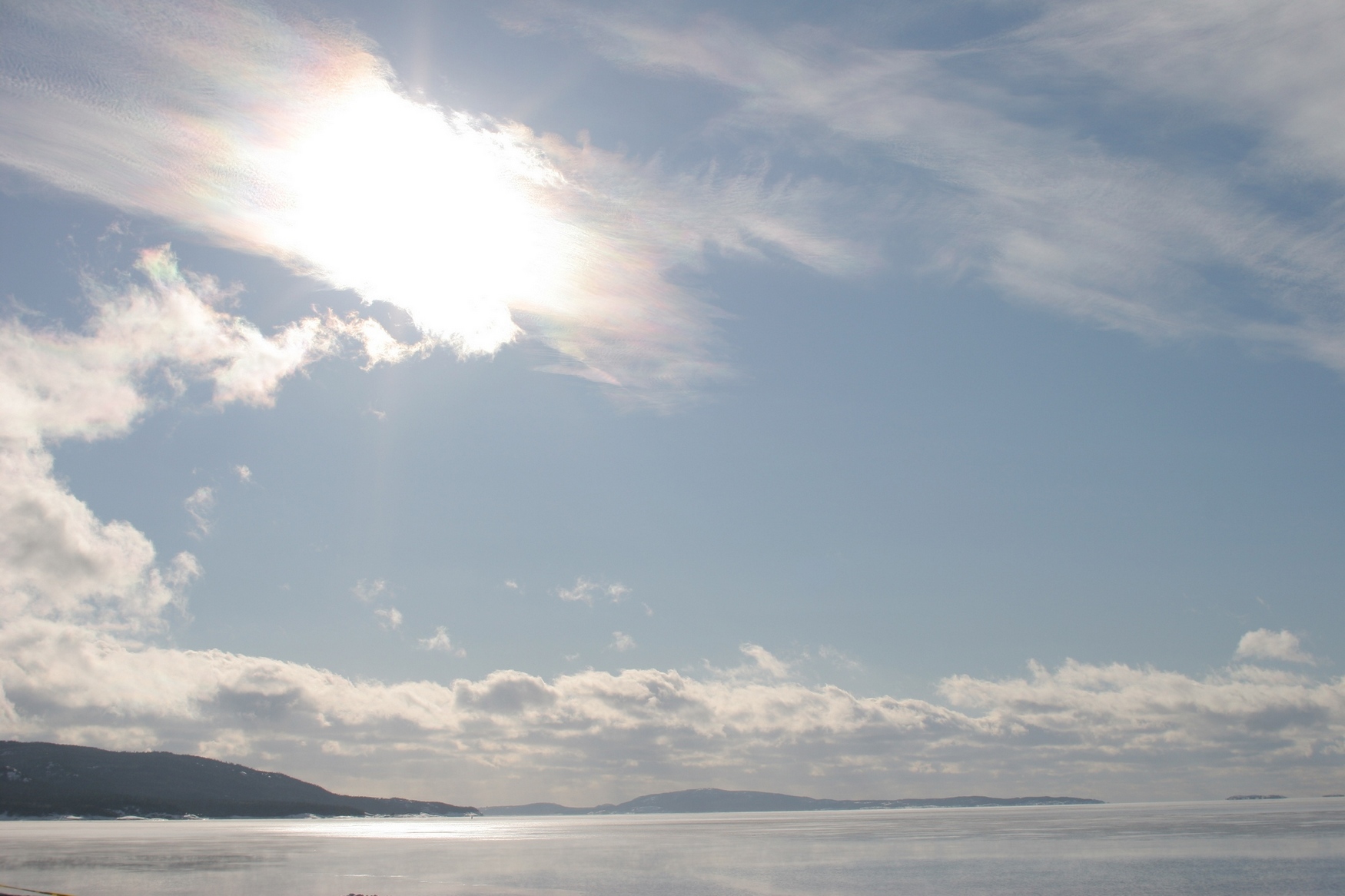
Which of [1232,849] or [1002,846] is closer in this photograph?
[1232,849]

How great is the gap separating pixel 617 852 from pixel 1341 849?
10130cm

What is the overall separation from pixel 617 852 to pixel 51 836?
122480 millimetres

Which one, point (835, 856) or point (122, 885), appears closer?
point (122, 885)

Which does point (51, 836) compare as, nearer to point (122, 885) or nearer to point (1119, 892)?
point (122, 885)

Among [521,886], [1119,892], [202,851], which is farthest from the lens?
[202,851]

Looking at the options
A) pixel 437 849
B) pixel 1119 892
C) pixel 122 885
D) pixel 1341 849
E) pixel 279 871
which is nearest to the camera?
pixel 1119 892

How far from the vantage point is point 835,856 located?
120 meters

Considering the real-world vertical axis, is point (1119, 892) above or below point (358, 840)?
above

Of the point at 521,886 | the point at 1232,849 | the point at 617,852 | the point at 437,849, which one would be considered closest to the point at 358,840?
the point at 437,849

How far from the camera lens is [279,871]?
93.1 meters

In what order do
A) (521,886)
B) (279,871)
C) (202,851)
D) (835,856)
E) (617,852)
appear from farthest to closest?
(617,852) < (202,851) < (835,856) < (279,871) < (521,886)

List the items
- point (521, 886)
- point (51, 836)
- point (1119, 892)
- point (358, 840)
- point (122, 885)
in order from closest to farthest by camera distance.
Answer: point (1119, 892) → point (122, 885) → point (521, 886) → point (51, 836) → point (358, 840)

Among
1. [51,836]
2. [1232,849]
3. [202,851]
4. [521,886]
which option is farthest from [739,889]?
[51,836]

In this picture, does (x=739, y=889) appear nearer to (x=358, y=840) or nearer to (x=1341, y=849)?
(x=1341, y=849)
